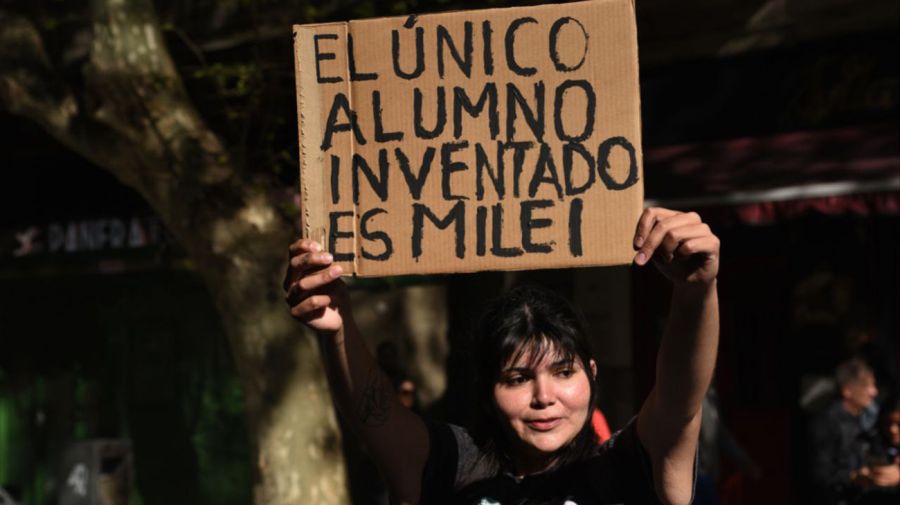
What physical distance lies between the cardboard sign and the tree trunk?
4046mm

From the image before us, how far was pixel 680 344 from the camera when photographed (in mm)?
2785

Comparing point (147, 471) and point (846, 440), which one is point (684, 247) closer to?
point (846, 440)

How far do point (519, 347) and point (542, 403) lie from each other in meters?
0.15

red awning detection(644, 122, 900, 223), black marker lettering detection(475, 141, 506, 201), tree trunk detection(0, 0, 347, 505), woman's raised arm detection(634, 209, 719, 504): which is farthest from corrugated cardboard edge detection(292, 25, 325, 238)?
red awning detection(644, 122, 900, 223)

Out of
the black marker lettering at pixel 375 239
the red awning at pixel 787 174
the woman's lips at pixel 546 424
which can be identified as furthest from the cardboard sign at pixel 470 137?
the red awning at pixel 787 174

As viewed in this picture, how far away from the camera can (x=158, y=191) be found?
7520 mm

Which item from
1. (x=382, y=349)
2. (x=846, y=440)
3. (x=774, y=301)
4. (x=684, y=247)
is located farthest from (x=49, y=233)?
(x=684, y=247)

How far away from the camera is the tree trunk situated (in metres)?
7.22

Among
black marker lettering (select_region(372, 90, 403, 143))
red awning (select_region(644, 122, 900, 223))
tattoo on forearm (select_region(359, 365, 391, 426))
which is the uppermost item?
red awning (select_region(644, 122, 900, 223))

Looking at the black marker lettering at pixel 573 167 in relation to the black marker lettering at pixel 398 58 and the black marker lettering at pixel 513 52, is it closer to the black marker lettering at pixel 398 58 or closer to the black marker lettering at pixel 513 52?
the black marker lettering at pixel 513 52

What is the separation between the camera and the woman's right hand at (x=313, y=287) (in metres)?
2.93

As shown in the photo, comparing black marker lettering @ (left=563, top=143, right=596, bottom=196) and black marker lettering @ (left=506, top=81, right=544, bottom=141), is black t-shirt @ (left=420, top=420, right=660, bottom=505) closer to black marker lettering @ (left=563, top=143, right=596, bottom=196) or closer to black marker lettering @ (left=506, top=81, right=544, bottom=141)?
black marker lettering @ (left=563, top=143, right=596, bottom=196)

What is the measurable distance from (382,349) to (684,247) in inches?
281

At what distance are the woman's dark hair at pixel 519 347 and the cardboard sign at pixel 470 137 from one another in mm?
99
